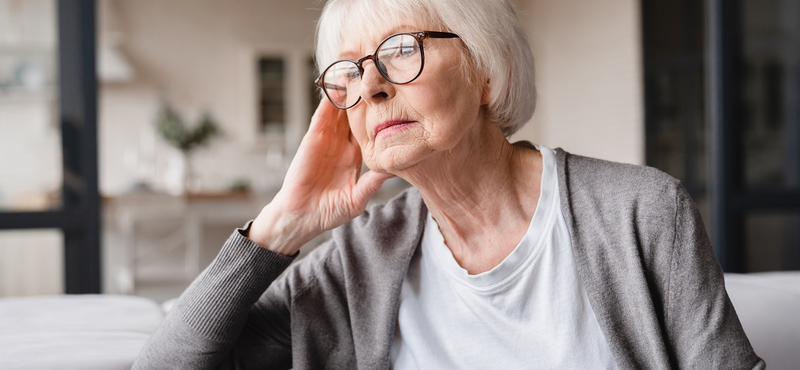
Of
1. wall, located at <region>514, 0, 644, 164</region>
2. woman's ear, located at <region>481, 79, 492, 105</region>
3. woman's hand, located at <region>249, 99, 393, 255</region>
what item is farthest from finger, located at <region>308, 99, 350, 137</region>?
wall, located at <region>514, 0, 644, 164</region>

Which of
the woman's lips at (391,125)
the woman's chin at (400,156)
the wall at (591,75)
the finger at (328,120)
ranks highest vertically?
the wall at (591,75)

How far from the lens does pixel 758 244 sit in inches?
132

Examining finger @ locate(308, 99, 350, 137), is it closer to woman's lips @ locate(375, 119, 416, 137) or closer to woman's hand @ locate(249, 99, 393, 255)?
woman's hand @ locate(249, 99, 393, 255)

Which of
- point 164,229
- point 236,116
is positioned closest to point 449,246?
point 164,229

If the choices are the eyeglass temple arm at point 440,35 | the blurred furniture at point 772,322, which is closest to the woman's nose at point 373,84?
the eyeglass temple arm at point 440,35

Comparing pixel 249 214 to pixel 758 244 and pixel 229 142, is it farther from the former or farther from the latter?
pixel 758 244

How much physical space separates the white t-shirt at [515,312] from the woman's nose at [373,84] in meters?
0.31

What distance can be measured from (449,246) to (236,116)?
629 centimetres

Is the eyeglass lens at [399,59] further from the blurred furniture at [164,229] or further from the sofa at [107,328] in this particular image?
the blurred furniture at [164,229]

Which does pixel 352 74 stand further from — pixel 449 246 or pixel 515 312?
pixel 515 312

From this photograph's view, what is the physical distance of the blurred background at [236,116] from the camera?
2.28 metres

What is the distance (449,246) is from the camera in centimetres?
125

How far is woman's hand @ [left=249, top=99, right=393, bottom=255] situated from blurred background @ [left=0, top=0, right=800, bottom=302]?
0.40m

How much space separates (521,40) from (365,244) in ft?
1.54
